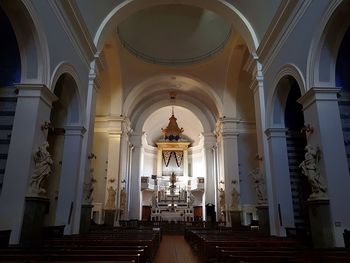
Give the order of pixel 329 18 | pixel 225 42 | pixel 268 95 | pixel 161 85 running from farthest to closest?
pixel 161 85, pixel 225 42, pixel 268 95, pixel 329 18

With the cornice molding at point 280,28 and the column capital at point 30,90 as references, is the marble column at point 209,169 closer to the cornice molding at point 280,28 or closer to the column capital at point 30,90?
the cornice molding at point 280,28

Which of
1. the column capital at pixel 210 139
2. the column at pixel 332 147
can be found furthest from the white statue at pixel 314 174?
the column capital at pixel 210 139

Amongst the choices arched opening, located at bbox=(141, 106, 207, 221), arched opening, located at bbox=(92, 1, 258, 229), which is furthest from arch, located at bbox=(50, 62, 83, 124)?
arched opening, located at bbox=(141, 106, 207, 221)

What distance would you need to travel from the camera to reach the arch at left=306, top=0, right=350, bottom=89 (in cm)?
502

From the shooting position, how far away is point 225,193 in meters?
12.8

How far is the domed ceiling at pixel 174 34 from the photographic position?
40.0 feet

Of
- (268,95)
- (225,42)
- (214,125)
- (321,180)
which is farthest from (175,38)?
(321,180)

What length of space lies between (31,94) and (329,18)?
18.0ft

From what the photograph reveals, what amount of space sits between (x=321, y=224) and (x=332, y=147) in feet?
4.54

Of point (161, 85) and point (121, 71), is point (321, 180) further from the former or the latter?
point (161, 85)

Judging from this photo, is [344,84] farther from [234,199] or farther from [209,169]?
[209,169]

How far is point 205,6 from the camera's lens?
30.0ft

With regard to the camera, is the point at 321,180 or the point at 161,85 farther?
the point at 161,85

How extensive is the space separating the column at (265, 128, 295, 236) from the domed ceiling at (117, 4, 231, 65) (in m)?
6.08
